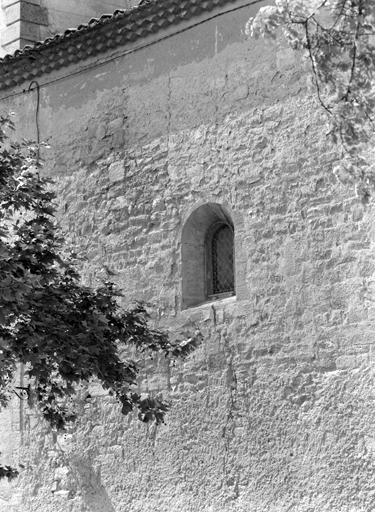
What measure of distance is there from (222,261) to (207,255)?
0.19 metres

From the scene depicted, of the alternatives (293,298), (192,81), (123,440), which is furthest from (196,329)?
(192,81)

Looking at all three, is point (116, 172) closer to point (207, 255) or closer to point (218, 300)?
point (207, 255)

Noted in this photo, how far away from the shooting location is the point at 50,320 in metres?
8.83

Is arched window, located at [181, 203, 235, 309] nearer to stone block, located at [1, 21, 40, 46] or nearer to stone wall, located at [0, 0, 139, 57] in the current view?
stone wall, located at [0, 0, 139, 57]

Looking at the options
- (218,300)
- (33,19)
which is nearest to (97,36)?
(33,19)

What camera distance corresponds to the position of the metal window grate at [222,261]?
11352 mm

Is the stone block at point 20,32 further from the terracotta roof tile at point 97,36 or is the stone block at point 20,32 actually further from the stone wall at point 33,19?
the terracotta roof tile at point 97,36

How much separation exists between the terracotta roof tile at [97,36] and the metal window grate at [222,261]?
217 cm

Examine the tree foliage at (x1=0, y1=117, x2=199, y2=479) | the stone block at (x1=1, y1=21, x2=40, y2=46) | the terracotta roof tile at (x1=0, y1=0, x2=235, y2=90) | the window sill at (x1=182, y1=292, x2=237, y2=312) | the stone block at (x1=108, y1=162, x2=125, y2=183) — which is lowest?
the tree foliage at (x1=0, y1=117, x2=199, y2=479)

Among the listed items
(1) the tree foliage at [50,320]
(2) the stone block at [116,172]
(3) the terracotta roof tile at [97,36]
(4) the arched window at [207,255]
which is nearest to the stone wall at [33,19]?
(3) the terracotta roof tile at [97,36]

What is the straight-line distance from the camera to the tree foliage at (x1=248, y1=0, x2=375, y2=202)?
6105 mm

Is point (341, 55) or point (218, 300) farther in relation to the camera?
point (218, 300)

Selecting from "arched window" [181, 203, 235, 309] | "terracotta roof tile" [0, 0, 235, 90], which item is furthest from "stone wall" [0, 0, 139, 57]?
"arched window" [181, 203, 235, 309]

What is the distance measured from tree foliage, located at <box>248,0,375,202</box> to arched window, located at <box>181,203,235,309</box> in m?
4.98
